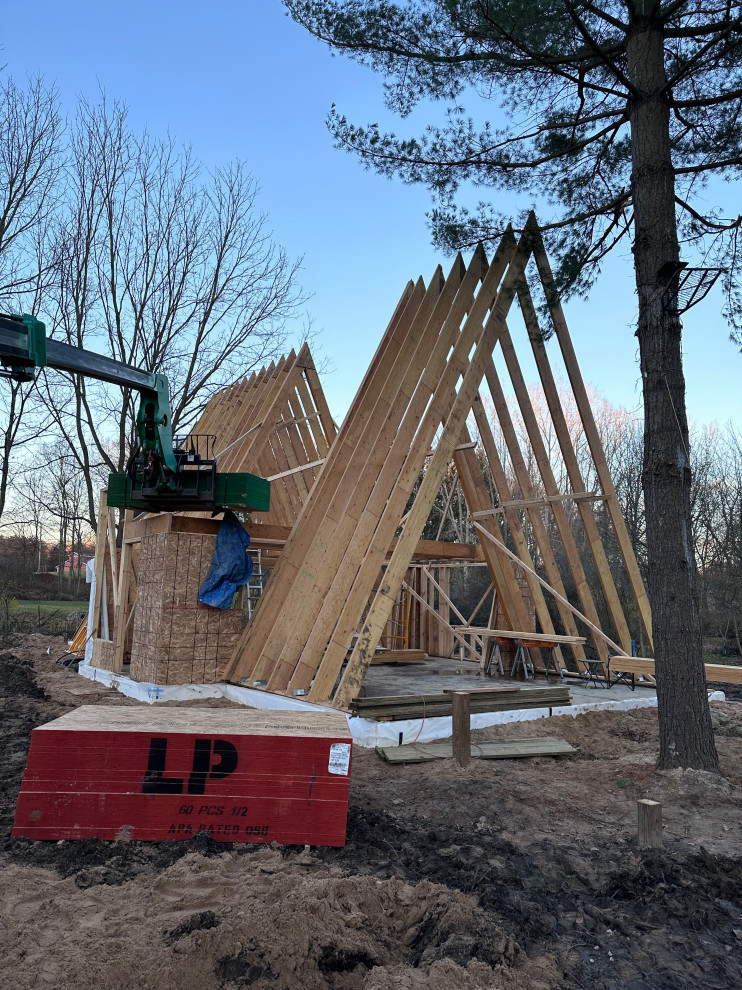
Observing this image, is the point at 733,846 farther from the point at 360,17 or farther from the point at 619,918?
the point at 360,17

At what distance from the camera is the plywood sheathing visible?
809 cm

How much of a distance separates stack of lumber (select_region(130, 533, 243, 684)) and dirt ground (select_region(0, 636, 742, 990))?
396cm

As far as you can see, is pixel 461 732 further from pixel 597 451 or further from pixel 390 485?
pixel 597 451

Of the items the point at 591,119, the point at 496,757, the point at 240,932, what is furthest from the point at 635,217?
the point at 240,932

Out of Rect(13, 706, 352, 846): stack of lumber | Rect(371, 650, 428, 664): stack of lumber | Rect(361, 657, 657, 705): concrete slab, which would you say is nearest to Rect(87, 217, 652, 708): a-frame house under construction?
Rect(361, 657, 657, 705): concrete slab

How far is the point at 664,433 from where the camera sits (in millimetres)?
6730

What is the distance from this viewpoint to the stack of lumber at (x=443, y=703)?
7.54 metres

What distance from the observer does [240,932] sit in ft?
10.4

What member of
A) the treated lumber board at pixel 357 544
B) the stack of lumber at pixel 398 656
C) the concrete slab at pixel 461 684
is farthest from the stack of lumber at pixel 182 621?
the stack of lumber at pixel 398 656

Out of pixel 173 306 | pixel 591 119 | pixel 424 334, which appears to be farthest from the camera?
Answer: pixel 173 306

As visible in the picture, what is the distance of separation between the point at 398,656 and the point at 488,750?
273 inches

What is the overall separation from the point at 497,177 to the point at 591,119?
1.18 m

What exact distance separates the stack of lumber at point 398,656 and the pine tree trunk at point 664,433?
7509 millimetres

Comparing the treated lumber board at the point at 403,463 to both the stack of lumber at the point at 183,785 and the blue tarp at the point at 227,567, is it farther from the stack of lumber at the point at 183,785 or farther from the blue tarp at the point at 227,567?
the stack of lumber at the point at 183,785
